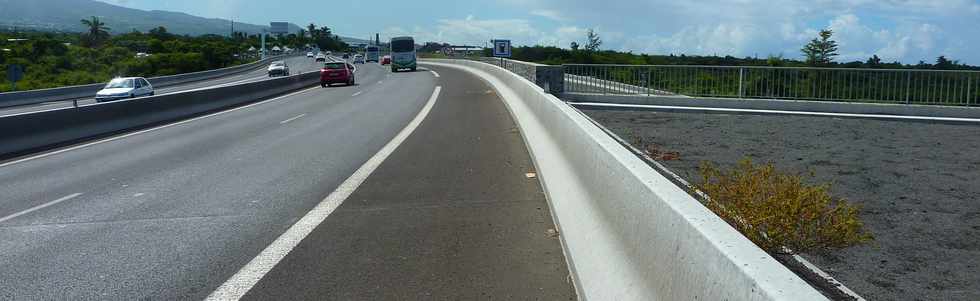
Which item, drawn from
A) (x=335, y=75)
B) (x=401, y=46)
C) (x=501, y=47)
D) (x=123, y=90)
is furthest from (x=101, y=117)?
(x=401, y=46)

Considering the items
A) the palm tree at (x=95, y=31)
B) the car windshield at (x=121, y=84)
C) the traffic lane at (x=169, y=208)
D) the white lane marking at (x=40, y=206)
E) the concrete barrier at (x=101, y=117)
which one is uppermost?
the palm tree at (x=95, y=31)

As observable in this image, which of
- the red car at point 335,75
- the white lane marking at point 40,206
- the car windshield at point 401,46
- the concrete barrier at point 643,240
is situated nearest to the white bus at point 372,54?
the car windshield at point 401,46

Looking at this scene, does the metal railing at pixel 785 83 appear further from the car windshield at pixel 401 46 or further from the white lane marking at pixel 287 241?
the car windshield at pixel 401 46

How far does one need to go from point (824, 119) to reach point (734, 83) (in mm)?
3732

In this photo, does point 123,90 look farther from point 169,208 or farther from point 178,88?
point 169,208

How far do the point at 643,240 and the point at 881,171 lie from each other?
9.02 m

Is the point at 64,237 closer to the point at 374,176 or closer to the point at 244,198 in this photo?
the point at 244,198

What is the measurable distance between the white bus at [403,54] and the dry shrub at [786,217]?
6581 centimetres

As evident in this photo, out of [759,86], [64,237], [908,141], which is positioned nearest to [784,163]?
[908,141]

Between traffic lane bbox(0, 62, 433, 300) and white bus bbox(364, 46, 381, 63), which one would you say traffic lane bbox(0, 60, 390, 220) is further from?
white bus bbox(364, 46, 381, 63)

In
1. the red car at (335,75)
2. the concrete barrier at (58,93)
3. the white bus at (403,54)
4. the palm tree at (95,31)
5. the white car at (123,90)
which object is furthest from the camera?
the palm tree at (95,31)

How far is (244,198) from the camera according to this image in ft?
33.3

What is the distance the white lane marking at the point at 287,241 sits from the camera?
6137mm

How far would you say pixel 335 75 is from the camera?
152 feet
